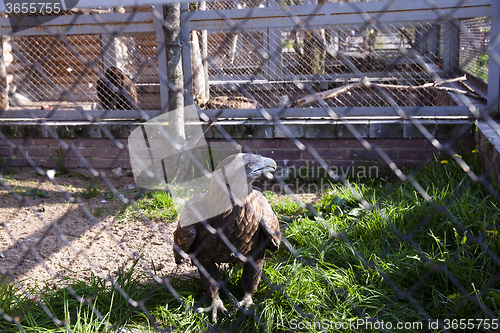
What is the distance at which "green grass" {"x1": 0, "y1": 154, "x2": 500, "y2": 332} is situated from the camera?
214cm

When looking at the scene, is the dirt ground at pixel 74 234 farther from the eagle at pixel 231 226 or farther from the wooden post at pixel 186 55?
the wooden post at pixel 186 55

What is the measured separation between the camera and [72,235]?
11.5ft

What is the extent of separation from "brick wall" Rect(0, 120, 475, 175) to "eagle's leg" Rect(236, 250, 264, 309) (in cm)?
176

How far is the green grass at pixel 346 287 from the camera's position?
2.14m

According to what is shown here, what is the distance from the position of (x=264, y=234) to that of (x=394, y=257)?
895 mm

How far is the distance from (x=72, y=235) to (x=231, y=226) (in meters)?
2.01

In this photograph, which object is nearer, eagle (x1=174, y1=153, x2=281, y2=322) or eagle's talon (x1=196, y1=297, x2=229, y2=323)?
eagle (x1=174, y1=153, x2=281, y2=322)

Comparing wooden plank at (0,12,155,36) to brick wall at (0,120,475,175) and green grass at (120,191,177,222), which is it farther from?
green grass at (120,191,177,222)

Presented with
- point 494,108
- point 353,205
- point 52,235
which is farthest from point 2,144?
point 494,108

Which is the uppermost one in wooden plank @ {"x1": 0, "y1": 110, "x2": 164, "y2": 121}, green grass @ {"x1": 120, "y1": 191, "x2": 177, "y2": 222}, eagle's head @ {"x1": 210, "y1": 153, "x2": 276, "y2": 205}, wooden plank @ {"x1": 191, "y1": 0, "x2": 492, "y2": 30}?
wooden plank @ {"x1": 191, "y1": 0, "x2": 492, "y2": 30}

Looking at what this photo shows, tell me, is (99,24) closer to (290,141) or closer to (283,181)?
(290,141)

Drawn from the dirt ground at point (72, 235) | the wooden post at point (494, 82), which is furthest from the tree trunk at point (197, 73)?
the wooden post at point (494, 82)

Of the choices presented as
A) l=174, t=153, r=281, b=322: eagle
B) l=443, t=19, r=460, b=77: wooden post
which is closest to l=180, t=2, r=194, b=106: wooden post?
l=174, t=153, r=281, b=322: eagle

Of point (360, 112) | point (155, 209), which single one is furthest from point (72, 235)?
point (360, 112)
